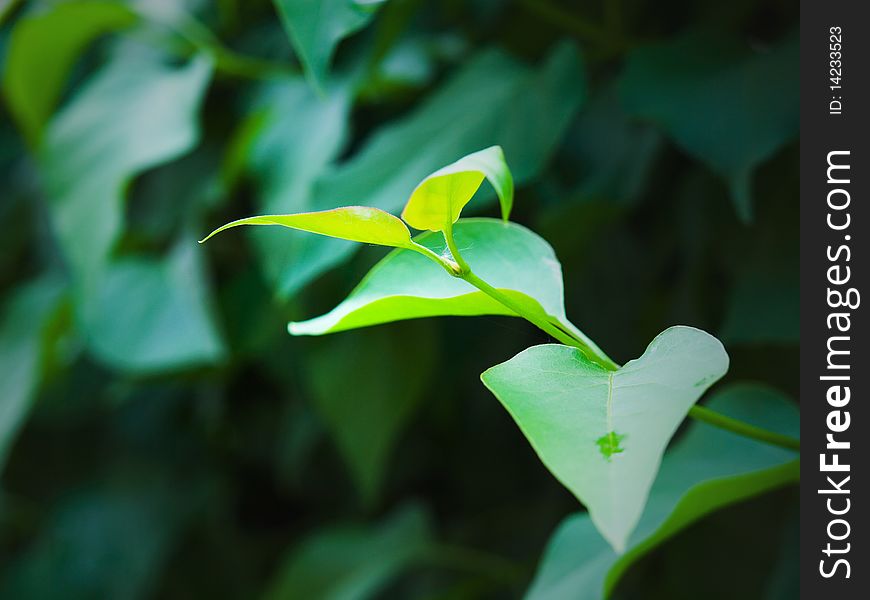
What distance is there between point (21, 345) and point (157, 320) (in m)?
0.11

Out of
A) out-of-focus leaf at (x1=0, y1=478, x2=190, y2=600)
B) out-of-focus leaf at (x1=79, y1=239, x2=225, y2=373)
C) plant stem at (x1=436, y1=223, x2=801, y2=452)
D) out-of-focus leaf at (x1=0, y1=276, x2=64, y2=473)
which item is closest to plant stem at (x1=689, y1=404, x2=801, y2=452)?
plant stem at (x1=436, y1=223, x2=801, y2=452)

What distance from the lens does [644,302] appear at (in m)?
0.45

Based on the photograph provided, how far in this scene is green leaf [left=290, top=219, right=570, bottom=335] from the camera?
18 cm

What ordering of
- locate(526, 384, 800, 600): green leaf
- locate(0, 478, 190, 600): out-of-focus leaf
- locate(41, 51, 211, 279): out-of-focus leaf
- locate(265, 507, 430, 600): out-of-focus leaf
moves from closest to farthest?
locate(526, 384, 800, 600): green leaf < locate(41, 51, 211, 279): out-of-focus leaf < locate(265, 507, 430, 600): out-of-focus leaf < locate(0, 478, 190, 600): out-of-focus leaf

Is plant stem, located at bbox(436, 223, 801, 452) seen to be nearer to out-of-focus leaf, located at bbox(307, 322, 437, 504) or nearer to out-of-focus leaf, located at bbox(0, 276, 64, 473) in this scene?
out-of-focus leaf, located at bbox(307, 322, 437, 504)

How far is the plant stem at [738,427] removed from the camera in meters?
0.18

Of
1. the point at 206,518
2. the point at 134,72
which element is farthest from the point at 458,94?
the point at 206,518

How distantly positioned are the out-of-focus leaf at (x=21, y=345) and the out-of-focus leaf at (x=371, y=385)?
0.15 meters

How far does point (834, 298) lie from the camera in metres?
0.24

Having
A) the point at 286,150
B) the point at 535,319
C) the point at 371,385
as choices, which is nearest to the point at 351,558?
the point at 371,385

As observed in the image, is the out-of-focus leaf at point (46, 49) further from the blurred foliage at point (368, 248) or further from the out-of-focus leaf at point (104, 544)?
the out-of-focus leaf at point (104, 544)

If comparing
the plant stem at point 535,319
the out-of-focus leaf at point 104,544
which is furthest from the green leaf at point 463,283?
the out-of-focus leaf at point 104,544

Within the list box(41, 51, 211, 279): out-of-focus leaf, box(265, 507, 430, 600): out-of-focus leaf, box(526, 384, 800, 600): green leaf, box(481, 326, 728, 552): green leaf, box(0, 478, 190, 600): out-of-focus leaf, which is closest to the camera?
box(481, 326, 728, 552): green leaf

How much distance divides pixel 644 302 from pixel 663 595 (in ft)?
0.49
